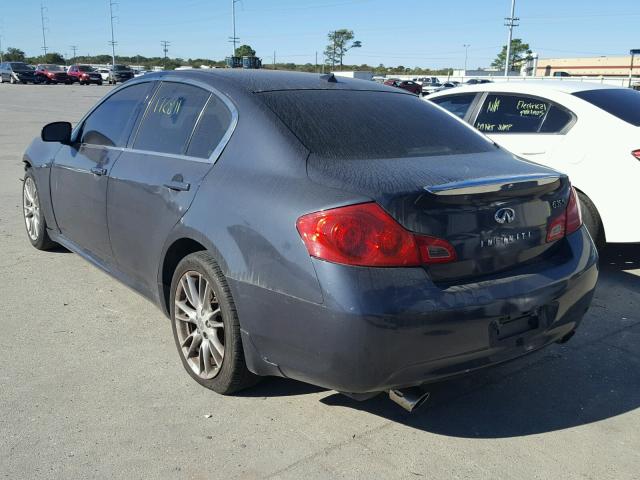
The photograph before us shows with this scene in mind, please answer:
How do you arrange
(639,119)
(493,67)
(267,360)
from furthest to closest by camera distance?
(493,67)
(639,119)
(267,360)

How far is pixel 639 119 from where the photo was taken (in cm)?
540

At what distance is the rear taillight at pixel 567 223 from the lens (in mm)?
3074

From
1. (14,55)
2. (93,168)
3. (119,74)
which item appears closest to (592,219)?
(93,168)

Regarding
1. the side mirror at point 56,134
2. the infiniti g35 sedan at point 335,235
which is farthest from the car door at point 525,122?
the side mirror at point 56,134

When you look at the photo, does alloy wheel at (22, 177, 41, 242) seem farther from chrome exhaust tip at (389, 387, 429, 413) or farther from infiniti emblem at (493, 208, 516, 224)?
infiniti emblem at (493, 208, 516, 224)

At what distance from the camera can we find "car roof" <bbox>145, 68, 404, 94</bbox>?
343 centimetres

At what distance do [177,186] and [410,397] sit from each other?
1.61 meters

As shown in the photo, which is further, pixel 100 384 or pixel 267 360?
pixel 100 384

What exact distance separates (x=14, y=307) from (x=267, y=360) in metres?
2.44

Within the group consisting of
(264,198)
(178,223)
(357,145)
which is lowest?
(178,223)

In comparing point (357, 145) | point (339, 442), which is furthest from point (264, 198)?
point (339, 442)

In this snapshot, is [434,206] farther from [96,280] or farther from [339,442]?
[96,280]

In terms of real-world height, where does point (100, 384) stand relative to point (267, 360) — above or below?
below

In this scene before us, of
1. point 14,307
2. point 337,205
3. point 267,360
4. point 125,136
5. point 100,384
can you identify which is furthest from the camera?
point 14,307
